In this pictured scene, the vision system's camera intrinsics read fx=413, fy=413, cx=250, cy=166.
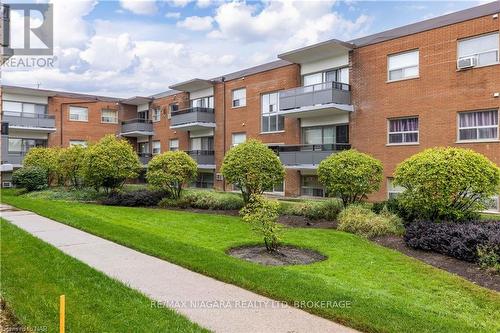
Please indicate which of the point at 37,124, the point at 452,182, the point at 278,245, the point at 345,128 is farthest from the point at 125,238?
the point at 37,124

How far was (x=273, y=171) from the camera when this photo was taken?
16906 mm

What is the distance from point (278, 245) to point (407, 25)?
14343mm

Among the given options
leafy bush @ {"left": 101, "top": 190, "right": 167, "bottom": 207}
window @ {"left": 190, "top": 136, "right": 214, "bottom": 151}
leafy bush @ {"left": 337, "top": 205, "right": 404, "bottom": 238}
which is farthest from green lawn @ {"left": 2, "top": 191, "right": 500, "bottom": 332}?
window @ {"left": 190, "top": 136, "right": 214, "bottom": 151}

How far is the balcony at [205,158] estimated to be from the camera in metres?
29.8

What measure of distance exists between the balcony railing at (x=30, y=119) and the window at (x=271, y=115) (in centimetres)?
1949

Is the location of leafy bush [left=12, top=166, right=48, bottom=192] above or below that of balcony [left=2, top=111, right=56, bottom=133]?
below

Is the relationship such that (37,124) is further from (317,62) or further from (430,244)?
(430,244)

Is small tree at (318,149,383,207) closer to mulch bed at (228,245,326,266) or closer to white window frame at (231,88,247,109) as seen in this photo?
mulch bed at (228,245,326,266)

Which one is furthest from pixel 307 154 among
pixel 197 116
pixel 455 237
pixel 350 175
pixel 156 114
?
pixel 156 114

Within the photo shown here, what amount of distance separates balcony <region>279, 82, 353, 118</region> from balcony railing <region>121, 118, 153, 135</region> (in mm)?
18044

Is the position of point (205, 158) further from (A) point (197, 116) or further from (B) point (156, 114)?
(B) point (156, 114)

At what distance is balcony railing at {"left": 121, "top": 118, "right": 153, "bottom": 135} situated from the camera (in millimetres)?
37438

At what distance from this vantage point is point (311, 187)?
23234 mm

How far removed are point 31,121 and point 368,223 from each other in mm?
30797
